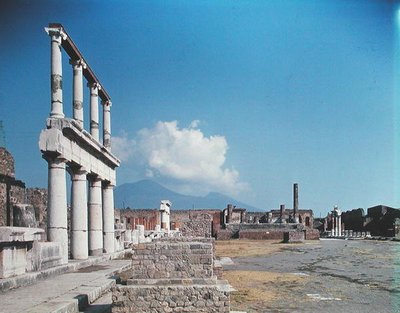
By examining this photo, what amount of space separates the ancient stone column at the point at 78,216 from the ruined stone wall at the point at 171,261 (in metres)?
7.45

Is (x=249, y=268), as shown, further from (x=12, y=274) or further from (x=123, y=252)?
(x=12, y=274)

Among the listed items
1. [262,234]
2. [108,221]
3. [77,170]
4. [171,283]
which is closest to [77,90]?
[77,170]

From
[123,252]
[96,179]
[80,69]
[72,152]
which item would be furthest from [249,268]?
[80,69]

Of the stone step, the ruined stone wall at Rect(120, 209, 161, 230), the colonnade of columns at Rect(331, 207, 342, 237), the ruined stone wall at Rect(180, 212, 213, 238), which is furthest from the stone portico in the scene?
the ruined stone wall at Rect(120, 209, 161, 230)

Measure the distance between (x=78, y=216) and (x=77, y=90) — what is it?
4253mm

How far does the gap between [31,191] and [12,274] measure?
36.4 feet

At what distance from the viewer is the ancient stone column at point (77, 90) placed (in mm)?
15156

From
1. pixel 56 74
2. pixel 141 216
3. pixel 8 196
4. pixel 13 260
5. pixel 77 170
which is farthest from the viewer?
pixel 141 216

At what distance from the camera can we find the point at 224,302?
289 inches

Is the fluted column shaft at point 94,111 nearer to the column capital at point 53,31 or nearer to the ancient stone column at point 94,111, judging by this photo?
the ancient stone column at point 94,111

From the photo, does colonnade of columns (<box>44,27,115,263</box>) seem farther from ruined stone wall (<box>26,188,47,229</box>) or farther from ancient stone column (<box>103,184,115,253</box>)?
ruined stone wall (<box>26,188,47,229</box>)

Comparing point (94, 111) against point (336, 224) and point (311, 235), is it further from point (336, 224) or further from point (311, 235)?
point (336, 224)

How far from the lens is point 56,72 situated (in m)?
13.1

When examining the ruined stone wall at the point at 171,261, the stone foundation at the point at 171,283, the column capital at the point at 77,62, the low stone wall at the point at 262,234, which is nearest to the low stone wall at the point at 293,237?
the low stone wall at the point at 262,234
